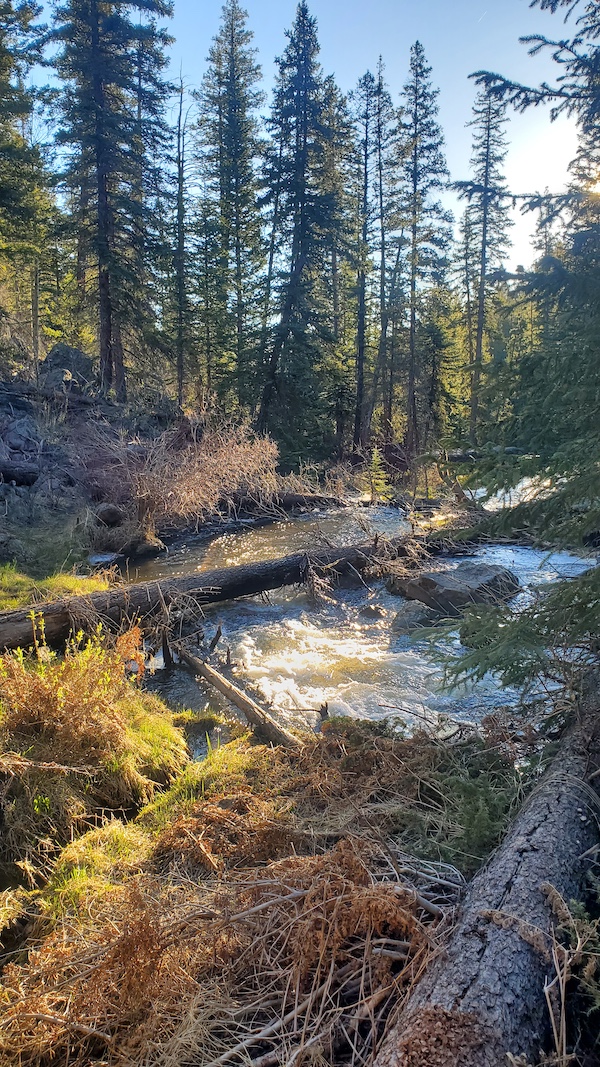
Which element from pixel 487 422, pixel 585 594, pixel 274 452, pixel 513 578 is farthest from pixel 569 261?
pixel 274 452

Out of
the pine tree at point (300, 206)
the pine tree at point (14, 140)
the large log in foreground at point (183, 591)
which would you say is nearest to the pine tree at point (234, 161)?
the pine tree at point (300, 206)

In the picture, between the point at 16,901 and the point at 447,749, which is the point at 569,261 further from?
the point at 16,901

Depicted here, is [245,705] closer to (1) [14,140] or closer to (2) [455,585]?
(2) [455,585]

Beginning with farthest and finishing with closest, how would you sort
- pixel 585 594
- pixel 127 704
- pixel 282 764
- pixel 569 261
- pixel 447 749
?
pixel 127 704 → pixel 282 764 → pixel 447 749 → pixel 585 594 → pixel 569 261

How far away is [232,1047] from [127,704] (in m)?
3.43

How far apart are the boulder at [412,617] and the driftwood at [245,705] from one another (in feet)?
11.2

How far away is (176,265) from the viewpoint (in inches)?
982

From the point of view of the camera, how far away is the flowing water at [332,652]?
22.0 feet

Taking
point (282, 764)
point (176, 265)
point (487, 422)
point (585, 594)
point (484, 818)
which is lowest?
point (282, 764)

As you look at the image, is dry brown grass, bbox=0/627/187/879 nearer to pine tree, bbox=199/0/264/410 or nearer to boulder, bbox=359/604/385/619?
boulder, bbox=359/604/385/619

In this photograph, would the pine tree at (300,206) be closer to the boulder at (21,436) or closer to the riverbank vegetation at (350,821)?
the boulder at (21,436)

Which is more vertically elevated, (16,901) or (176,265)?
(176,265)

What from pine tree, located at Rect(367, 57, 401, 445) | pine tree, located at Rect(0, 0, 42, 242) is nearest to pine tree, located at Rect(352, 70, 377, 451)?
pine tree, located at Rect(367, 57, 401, 445)

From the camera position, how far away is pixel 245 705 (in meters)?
6.14
